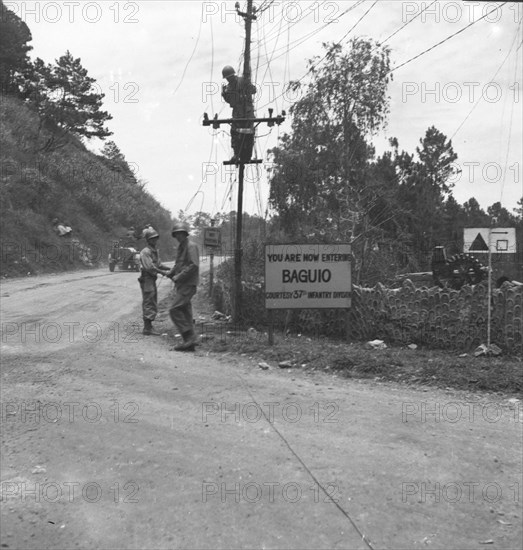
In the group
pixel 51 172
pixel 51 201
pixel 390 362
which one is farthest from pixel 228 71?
pixel 51 172

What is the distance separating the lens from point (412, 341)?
8.91m

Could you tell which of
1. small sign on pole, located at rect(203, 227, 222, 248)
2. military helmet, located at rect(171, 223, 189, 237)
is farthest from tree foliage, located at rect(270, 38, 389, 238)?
military helmet, located at rect(171, 223, 189, 237)

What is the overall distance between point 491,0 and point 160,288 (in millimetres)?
17913

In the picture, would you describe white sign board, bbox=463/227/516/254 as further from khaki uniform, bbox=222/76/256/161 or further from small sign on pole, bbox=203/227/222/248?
small sign on pole, bbox=203/227/222/248

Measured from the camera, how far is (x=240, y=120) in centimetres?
1053

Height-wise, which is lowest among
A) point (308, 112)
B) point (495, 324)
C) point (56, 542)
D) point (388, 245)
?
point (56, 542)

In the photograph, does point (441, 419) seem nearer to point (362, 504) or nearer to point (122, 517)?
point (362, 504)

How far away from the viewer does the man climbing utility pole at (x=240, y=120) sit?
10.5m

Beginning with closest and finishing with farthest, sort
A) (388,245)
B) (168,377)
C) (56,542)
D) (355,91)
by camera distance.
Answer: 1. (56,542)
2. (168,377)
3. (388,245)
4. (355,91)

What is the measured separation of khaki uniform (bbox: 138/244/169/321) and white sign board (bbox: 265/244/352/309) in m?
2.28

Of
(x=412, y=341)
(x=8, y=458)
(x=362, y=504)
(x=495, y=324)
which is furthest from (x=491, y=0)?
(x=412, y=341)

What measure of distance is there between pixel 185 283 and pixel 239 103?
4.85 meters

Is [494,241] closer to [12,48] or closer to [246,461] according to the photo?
[246,461]

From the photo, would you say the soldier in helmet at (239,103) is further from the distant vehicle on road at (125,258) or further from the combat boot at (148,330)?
the distant vehicle on road at (125,258)
